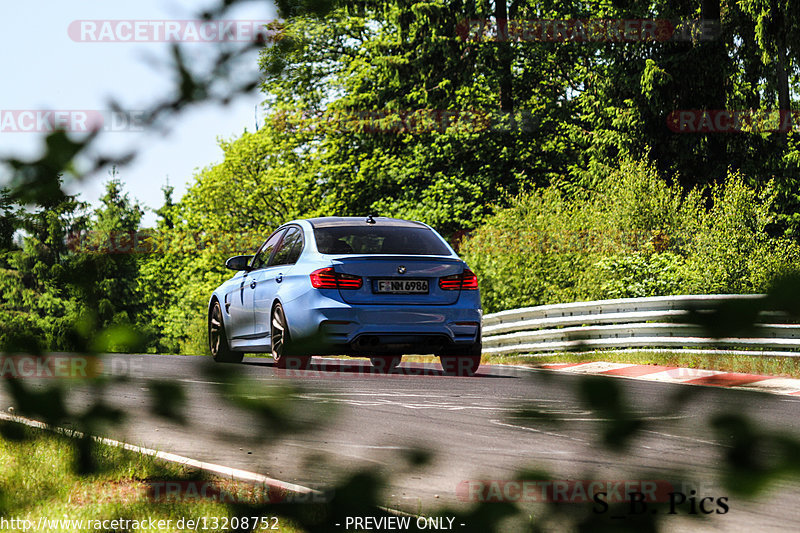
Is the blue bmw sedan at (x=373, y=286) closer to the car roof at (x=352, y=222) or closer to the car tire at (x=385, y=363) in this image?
the car roof at (x=352, y=222)

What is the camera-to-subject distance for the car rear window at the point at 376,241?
29.0 feet

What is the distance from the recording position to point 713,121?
104 feet

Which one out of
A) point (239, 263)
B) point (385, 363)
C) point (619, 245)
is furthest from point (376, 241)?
point (619, 245)

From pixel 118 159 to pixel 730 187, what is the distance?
77.6ft

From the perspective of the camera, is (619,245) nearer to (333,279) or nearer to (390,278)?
(390,278)

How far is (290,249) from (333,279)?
1187 mm

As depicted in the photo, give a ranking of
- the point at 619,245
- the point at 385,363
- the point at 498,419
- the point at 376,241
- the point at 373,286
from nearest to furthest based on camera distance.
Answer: the point at 498,419 < the point at 373,286 < the point at 376,241 < the point at 385,363 < the point at 619,245

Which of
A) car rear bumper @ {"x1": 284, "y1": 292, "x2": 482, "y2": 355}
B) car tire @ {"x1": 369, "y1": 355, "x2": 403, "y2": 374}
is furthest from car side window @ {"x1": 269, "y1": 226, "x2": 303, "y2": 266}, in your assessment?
car tire @ {"x1": 369, "y1": 355, "x2": 403, "y2": 374}

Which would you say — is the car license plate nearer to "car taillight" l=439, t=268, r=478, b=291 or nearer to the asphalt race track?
"car taillight" l=439, t=268, r=478, b=291

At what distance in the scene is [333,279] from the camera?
27.2 ft

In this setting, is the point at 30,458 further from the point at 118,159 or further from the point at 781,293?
the point at 781,293

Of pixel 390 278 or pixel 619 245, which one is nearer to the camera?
pixel 390 278

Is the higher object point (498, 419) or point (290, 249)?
point (498, 419)

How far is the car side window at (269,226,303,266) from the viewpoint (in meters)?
9.09
